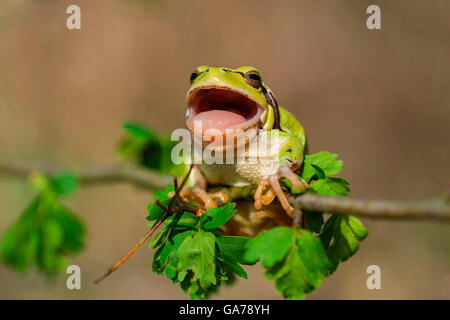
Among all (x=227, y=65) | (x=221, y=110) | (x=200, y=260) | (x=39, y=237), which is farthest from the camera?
(x=227, y=65)

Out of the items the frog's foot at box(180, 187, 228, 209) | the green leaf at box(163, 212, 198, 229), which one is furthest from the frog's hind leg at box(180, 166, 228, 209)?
the green leaf at box(163, 212, 198, 229)

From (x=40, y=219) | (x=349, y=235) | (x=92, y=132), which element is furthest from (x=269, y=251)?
(x=92, y=132)

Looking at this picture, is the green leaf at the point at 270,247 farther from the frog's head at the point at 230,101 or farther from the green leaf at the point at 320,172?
the frog's head at the point at 230,101

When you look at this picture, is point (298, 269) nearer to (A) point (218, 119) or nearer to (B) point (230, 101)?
(A) point (218, 119)

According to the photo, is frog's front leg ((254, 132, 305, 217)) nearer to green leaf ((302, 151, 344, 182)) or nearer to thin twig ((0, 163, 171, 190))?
green leaf ((302, 151, 344, 182))

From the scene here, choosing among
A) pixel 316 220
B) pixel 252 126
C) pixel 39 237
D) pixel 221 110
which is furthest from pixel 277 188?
pixel 39 237

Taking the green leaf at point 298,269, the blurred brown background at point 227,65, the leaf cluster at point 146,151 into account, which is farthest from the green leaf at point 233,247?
the blurred brown background at point 227,65
